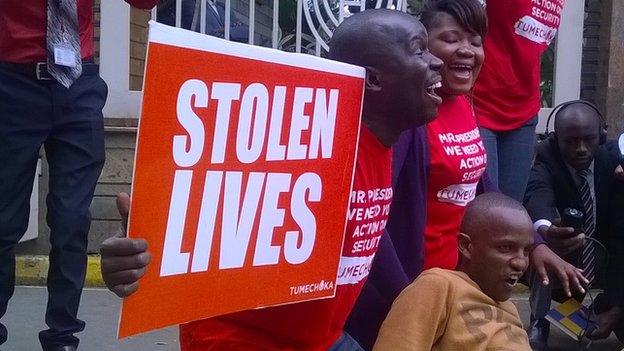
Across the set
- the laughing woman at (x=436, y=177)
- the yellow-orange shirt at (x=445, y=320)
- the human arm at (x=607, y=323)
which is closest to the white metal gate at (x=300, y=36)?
the human arm at (x=607, y=323)

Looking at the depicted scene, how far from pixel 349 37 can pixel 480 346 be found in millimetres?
787

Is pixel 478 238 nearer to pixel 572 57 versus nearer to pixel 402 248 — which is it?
pixel 402 248

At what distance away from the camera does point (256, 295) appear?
1979 millimetres

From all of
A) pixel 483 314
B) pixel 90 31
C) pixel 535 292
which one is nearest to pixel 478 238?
pixel 483 314

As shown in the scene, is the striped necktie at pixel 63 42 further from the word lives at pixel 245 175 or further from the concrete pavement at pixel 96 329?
the word lives at pixel 245 175

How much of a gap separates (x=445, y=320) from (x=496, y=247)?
269 mm

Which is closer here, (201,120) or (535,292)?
(201,120)

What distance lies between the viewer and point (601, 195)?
454 cm

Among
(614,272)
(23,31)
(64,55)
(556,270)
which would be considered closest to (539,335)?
(614,272)

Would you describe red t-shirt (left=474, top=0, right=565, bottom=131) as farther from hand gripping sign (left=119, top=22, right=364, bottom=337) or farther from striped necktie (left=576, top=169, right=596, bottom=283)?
hand gripping sign (left=119, top=22, right=364, bottom=337)

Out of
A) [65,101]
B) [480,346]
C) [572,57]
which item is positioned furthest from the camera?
[572,57]

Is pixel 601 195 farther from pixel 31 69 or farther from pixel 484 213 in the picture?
pixel 31 69

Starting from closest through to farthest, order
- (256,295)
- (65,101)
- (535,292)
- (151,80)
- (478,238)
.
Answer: (151,80) < (256,295) < (478,238) < (65,101) < (535,292)

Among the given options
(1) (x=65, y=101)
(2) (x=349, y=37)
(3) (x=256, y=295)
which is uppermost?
(2) (x=349, y=37)
